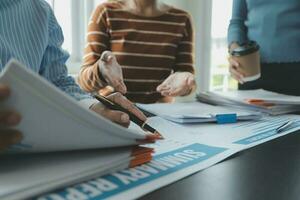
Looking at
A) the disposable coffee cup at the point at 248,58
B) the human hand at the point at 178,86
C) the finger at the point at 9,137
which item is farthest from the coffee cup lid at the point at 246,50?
the finger at the point at 9,137

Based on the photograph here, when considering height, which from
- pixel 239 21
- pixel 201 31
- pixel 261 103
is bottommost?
pixel 261 103

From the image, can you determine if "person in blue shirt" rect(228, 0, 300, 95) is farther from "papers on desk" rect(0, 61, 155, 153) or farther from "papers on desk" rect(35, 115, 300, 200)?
"papers on desk" rect(0, 61, 155, 153)

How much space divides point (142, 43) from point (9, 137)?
113 cm

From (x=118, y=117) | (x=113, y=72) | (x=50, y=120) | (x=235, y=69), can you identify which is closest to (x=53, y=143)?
(x=50, y=120)

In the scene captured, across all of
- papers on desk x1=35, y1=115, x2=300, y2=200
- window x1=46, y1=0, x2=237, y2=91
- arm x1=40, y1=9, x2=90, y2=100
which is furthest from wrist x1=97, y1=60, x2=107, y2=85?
window x1=46, y1=0, x2=237, y2=91

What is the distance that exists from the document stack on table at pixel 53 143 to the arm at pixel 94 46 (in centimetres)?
71

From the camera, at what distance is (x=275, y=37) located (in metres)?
1.29

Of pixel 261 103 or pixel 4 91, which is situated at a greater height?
pixel 4 91

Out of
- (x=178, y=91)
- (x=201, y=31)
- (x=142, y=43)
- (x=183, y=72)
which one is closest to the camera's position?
(x=178, y=91)

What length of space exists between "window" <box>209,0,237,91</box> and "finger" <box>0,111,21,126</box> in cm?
219

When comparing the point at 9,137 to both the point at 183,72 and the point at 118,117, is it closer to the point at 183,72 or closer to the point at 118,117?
the point at 118,117

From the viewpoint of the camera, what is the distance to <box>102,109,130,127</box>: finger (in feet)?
1.82

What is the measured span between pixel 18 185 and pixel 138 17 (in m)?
1.20

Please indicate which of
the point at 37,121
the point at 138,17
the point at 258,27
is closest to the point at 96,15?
the point at 138,17
